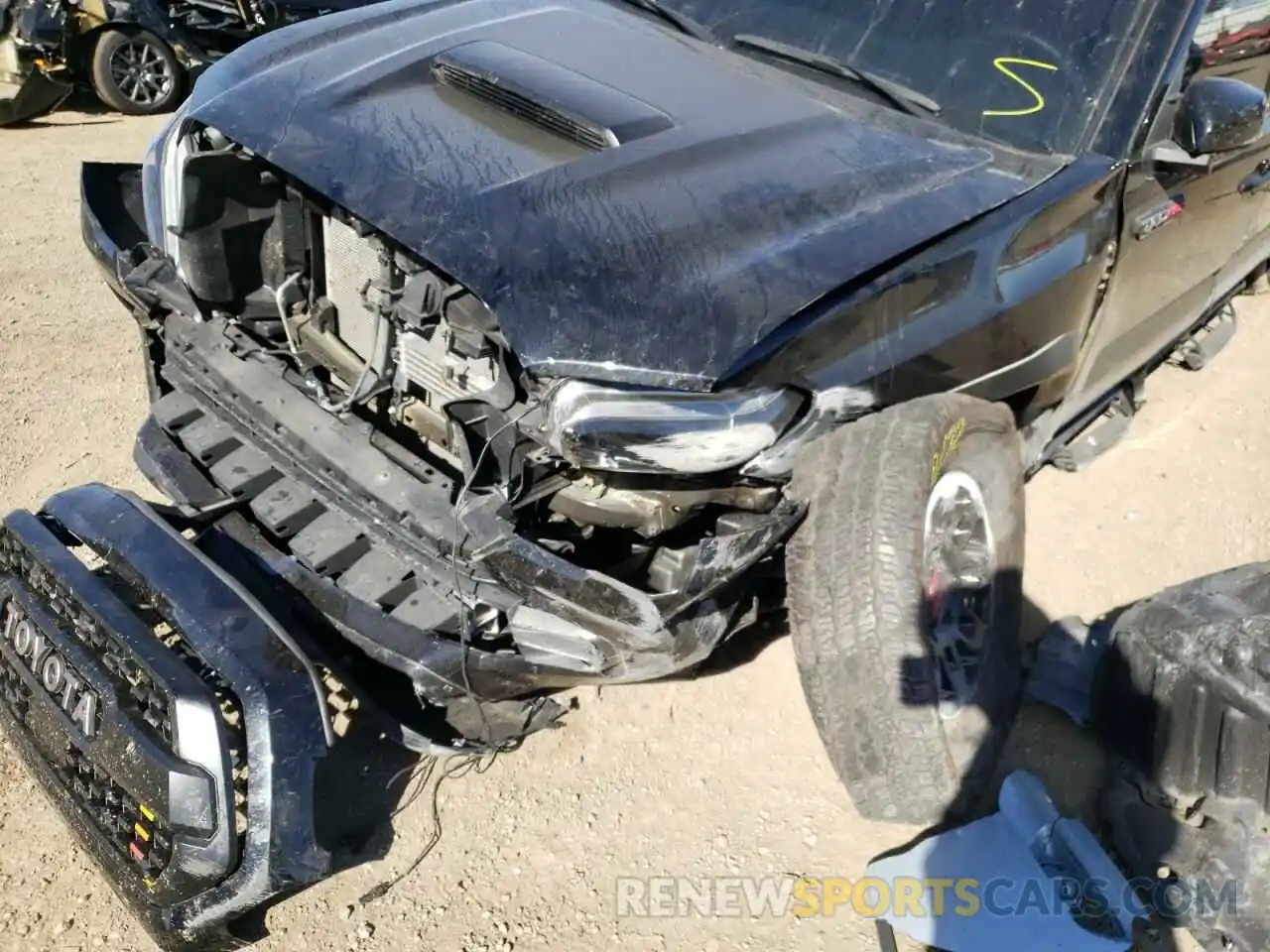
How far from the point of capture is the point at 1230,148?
2.88 m

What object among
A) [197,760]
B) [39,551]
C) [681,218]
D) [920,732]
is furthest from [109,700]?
[920,732]

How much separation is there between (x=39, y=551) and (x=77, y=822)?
2.11ft

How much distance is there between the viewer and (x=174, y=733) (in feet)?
7.61

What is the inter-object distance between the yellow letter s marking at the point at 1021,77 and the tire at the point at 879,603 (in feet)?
2.57

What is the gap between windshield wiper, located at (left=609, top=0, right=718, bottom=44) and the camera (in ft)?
11.0

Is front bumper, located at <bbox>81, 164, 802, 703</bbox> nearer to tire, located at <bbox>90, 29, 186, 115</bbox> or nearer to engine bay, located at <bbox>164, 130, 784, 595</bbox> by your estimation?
engine bay, located at <bbox>164, 130, 784, 595</bbox>

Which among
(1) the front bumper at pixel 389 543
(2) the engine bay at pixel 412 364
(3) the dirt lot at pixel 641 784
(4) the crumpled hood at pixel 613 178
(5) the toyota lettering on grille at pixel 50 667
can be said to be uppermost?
(4) the crumpled hood at pixel 613 178

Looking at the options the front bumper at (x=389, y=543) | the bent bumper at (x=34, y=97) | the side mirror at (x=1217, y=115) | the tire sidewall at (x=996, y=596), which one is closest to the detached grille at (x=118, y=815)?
the front bumper at (x=389, y=543)

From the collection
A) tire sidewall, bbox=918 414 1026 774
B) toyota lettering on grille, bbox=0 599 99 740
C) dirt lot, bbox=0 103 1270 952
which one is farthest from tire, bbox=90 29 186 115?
tire sidewall, bbox=918 414 1026 774

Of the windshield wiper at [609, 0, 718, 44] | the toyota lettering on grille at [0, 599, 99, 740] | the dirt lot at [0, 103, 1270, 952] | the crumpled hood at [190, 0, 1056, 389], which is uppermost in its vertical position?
the windshield wiper at [609, 0, 718, 44]

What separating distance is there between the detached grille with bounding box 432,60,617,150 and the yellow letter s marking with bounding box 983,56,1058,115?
1.02m

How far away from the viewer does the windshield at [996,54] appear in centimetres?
282

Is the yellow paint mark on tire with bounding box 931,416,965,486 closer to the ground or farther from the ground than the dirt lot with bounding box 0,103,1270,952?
farther from the ground

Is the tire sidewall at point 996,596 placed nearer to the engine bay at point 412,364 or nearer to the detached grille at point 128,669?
the engine bay at point 412,364
